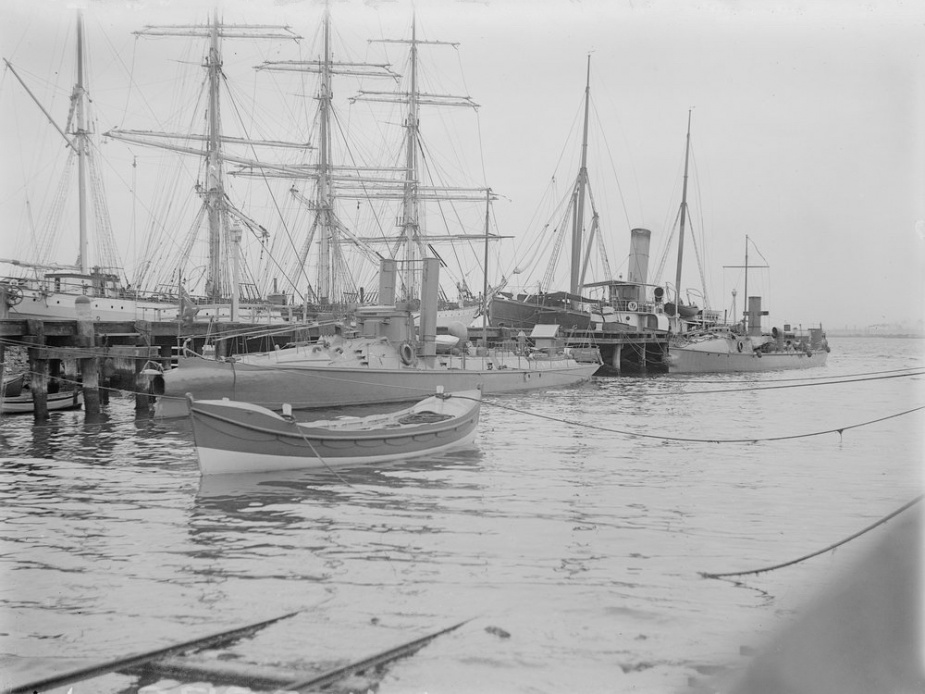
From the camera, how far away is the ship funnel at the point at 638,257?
68.7m

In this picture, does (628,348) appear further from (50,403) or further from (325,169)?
(50,403)

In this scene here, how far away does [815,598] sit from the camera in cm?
409

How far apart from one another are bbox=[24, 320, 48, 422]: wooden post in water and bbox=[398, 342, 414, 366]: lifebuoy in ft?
41.0

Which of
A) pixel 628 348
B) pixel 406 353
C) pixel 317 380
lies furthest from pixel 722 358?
pixel 317 380

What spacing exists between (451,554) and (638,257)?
62877mm

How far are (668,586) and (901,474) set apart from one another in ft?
35.3

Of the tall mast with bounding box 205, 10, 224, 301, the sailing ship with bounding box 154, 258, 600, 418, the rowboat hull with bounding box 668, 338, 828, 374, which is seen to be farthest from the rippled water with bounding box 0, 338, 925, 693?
the rowboat hull with bounding box 668, 338, 828, 374

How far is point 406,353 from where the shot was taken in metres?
29.3

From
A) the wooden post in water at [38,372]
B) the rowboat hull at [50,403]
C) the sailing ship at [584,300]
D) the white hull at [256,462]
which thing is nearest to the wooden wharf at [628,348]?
the sailing ship at [584,300]

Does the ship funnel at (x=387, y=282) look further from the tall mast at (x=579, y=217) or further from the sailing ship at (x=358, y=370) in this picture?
the tall mast at (x=579, y=217)

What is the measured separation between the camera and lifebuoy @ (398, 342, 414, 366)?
95.9 ft

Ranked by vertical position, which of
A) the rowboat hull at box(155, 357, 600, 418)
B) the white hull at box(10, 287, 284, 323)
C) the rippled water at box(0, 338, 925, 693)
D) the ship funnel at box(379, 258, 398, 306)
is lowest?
the rippled water at box(0, 338, 925, 693)

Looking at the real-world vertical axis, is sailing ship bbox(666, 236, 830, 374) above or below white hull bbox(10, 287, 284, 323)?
below

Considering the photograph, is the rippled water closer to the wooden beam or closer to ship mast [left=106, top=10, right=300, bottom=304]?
the wooden beam
